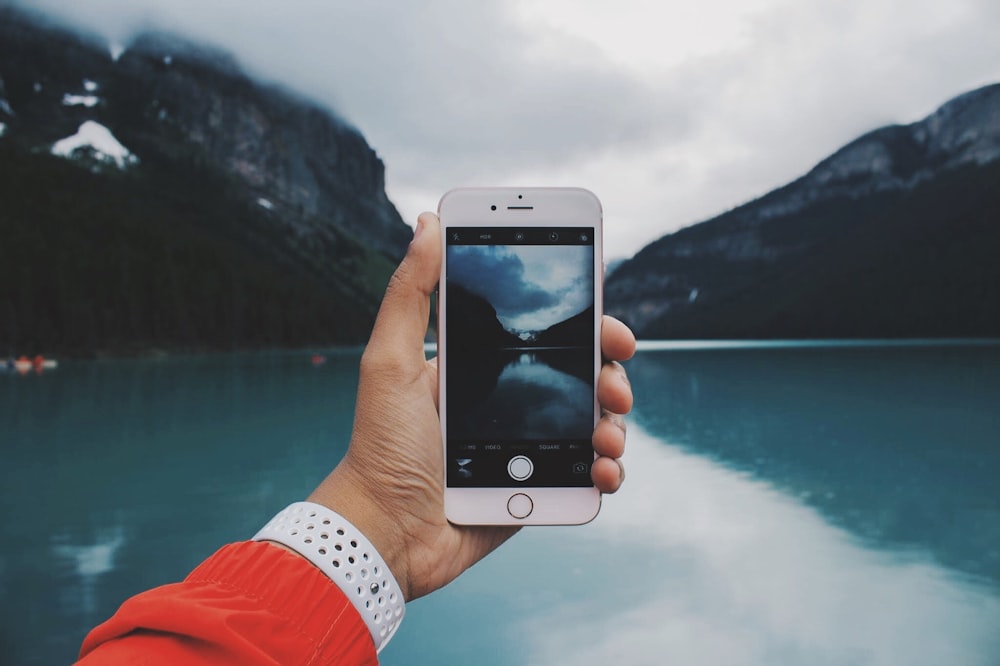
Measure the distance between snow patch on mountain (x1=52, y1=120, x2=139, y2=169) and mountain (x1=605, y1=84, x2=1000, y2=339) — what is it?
11848cm

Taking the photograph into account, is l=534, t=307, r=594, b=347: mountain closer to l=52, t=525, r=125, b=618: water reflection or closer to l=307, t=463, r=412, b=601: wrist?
l=307, t=463, r=412, b=601: wrist

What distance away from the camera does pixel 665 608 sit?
7.69m

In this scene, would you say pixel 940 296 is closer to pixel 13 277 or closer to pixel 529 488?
pixel 13 277

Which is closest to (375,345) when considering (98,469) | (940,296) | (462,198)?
(462,198)

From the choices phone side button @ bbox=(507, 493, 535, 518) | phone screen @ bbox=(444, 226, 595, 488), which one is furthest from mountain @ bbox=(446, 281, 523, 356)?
phone side button @ bbox=(507, 493, 535, 518)

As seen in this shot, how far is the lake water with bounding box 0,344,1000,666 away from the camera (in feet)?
22.7

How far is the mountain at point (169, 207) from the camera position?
64.4 metres

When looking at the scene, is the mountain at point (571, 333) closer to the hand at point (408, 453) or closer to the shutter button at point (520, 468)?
the hand at point (408, 453)

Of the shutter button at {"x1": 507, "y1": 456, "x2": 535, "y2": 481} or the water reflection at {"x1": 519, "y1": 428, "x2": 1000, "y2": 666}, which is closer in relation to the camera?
the shutter button at {"x1": 507, "y1": 456, "x2": 535, "y2": 481}

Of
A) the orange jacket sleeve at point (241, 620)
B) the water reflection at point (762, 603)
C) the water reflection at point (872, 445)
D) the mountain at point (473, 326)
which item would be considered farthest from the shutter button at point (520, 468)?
the water reflection at point (872, 445)

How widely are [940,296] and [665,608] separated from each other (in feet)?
413

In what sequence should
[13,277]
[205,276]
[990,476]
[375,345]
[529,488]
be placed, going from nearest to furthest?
[375,345] < [529,488] < [990,476] < [13,277] < [205,276]

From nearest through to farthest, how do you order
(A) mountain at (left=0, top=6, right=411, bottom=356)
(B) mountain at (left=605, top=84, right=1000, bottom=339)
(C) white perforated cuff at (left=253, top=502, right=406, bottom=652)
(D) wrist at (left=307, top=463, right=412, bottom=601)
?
1. (C) white perforated cuff at (left=253, top=502, right=406, bottom=652)
2. (D) wrist at (left=307, top=463, right=412, bottom=601)
3. (A) mountain at (left=0, top=6, right=411, bottom=356)
4. (B) mountain at (left=605, top=84, right=1000, bottom=339)

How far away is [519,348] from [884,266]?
466ft
